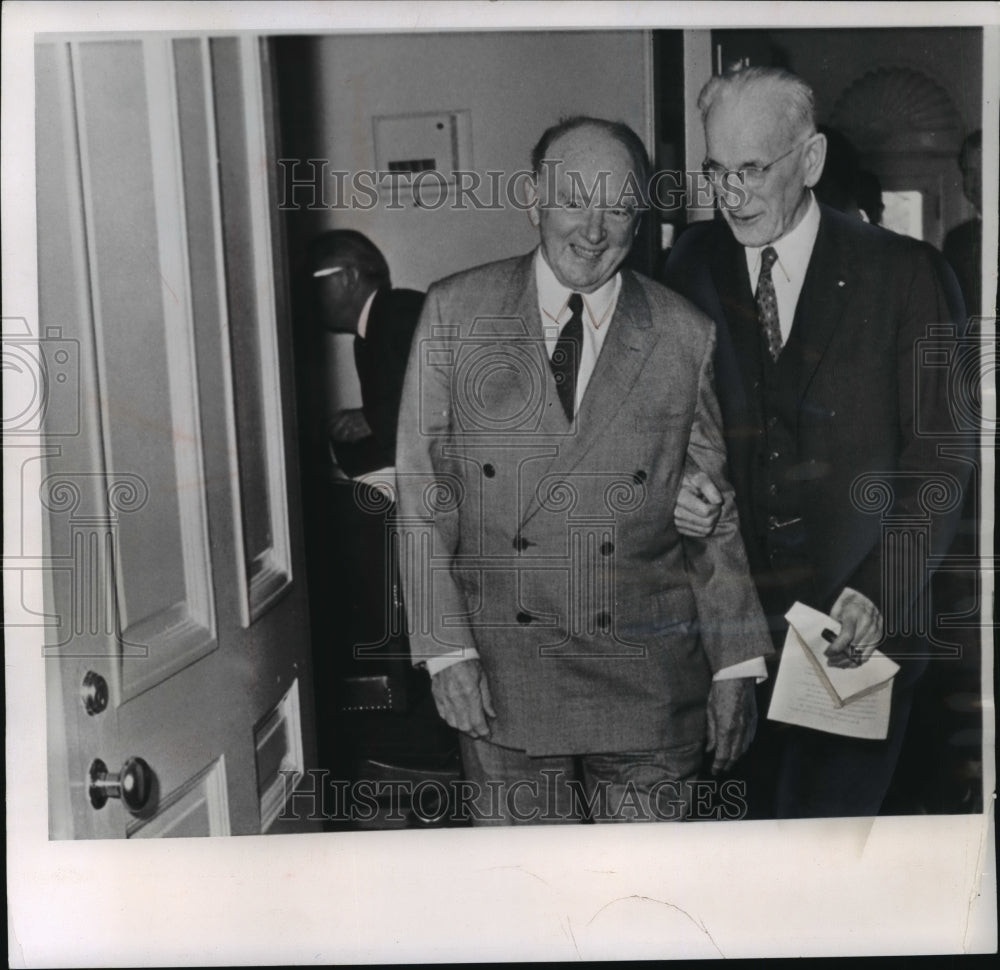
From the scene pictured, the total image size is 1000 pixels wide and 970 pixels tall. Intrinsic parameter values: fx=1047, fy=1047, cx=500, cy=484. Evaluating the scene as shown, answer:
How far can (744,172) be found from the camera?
4.51 feet

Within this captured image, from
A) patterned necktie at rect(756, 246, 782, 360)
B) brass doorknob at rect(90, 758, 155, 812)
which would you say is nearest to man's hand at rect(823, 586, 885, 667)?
patterned necktie at rect(756, 246, 782, 360)

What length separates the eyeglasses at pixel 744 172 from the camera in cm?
137

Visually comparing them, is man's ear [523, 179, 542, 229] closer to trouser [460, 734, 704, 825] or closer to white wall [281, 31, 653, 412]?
white wall [281, 31, 653, 412]

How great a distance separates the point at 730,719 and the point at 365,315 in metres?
0.73

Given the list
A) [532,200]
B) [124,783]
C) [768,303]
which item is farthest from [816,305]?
[124,783]

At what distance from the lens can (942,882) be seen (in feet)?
4.79

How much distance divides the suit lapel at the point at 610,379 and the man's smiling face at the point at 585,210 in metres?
0.05

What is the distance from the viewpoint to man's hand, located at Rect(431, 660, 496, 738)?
1400mm

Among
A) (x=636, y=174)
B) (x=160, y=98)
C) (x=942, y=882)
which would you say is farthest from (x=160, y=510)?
(x=942, y=882)

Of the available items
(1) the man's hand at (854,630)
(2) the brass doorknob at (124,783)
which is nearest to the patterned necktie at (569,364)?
(1) the man's hand at (854,630)

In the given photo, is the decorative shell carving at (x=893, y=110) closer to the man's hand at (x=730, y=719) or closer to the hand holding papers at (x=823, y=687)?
the hand holding papers at (x=823, y=687)

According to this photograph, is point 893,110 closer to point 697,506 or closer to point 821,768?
point 697,506

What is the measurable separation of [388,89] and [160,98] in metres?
0.29

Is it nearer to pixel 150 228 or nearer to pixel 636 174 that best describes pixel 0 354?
pixel 150 228
